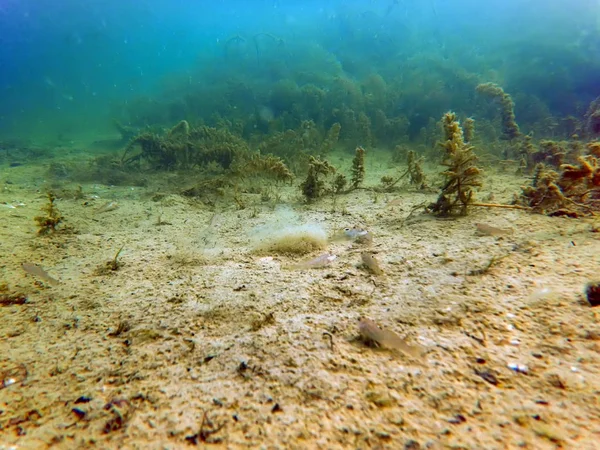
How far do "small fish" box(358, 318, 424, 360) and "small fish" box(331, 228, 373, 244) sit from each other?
175 centimetres

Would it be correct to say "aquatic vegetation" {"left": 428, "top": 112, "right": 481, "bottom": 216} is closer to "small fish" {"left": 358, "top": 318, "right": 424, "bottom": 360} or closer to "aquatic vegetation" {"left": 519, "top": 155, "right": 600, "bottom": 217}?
"aquatic vegetation" {"left": 519, "top": 155, "right": 600, "bottom": 217}

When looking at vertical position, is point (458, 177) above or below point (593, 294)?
above

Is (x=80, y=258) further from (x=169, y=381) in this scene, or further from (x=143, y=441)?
(x=143, y=441)

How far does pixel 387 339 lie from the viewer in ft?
6.67

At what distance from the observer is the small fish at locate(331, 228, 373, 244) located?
3.83 meters

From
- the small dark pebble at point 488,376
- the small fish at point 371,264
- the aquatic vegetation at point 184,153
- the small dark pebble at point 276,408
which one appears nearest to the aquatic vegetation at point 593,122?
the small fish at point 371,264

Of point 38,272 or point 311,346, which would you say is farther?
point 38,272

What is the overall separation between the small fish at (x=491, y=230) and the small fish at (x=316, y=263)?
1937 mm

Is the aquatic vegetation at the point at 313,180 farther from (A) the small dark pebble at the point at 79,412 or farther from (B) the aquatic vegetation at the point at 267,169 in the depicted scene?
(A) the small dark pebble at the point at 79,412

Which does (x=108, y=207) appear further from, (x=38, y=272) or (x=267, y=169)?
(x=267, y=169)

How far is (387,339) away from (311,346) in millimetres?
557


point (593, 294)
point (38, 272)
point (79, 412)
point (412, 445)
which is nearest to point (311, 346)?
point (412, 445)

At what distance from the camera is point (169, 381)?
6.21ft

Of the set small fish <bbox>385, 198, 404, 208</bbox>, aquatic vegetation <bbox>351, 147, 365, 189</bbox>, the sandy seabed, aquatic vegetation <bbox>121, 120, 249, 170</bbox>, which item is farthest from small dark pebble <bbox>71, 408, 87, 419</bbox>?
aquatic vegetation <bbox>121, 120, 249, 170</bbox>
